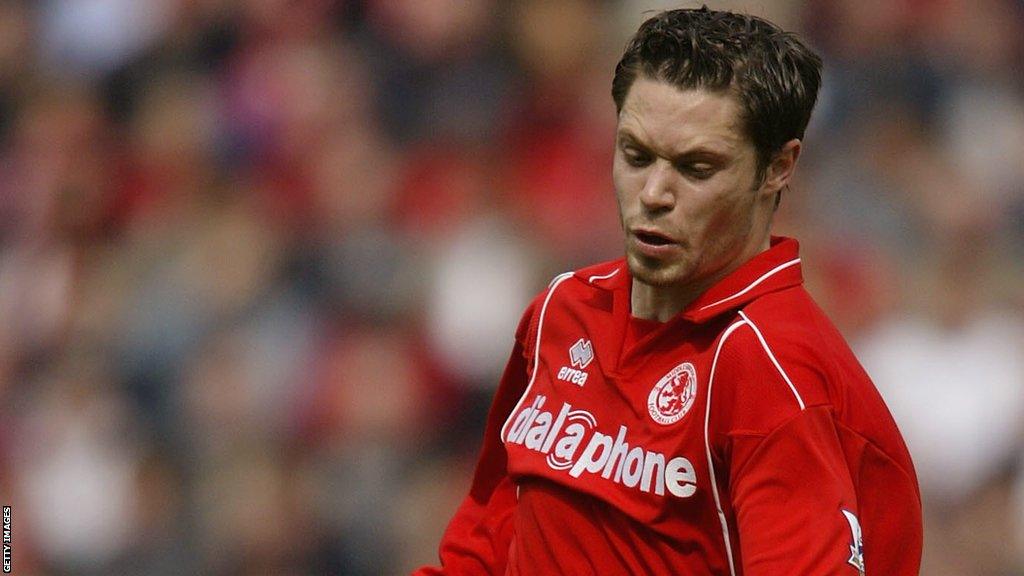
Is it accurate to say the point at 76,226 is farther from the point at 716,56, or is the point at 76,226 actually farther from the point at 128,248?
the point at 716,56

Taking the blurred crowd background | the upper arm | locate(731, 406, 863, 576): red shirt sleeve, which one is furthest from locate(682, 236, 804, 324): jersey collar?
the blurred crowd background

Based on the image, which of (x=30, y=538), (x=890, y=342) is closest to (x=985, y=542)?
(x=890, y=342)

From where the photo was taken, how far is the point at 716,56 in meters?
2.09

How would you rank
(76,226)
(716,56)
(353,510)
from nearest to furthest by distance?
(716,56) → (353,510) → (76,226)

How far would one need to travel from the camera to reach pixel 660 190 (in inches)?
82.1

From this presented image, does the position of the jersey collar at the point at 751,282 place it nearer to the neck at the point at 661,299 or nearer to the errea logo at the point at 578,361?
the neck at the point at 661,299

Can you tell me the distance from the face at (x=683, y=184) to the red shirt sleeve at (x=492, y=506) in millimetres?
384

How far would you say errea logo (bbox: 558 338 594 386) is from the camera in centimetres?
228

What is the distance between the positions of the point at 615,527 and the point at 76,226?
3.95 meters

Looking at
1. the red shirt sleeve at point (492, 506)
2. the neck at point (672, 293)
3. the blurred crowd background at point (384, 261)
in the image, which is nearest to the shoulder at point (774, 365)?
the neck at point (672, 293)

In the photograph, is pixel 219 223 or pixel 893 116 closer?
pixel 893 116

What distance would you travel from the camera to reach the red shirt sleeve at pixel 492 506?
2.46 meters

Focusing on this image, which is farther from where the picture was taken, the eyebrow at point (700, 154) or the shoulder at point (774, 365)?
the eyebrow at point (700, 154)

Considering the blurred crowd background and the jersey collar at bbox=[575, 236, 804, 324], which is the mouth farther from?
the blurred crowd background
